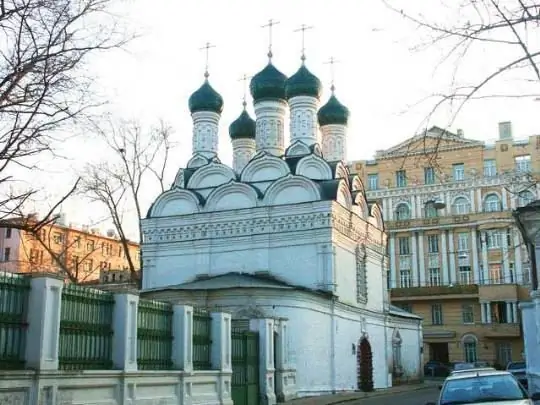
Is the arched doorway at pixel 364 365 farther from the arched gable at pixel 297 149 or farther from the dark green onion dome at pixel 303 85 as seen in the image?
the dark green onion dome at pixel 303 85

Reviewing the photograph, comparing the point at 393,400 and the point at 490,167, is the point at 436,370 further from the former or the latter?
the point at 393,400

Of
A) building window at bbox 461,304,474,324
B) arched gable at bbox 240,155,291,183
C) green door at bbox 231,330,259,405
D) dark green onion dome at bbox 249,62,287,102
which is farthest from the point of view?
building window at bbox 461,304,474,324

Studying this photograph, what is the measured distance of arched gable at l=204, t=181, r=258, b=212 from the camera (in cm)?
2727

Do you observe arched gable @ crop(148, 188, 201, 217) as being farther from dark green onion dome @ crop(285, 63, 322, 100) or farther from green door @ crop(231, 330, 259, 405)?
green door @ crop(231, 330, 259, 405)

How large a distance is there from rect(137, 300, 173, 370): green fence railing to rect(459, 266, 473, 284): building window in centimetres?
3581

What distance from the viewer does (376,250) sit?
31266mm

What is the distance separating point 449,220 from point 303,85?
2183 centimetres

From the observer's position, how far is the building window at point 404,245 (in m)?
49.4

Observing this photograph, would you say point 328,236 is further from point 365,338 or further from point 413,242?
point 413,242

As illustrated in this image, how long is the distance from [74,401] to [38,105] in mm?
4672

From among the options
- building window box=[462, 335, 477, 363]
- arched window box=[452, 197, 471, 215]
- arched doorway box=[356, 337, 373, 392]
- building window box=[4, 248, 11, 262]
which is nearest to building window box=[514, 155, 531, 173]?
arched window box=[452, 197, 471, 215]

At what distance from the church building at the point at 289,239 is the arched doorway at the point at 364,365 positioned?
0.15 ft

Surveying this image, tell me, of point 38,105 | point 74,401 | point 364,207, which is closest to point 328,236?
point 364,207

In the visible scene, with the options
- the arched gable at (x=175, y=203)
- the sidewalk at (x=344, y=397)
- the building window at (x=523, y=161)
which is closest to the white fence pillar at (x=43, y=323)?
→ the sidewalk at (x=344, y=397)
